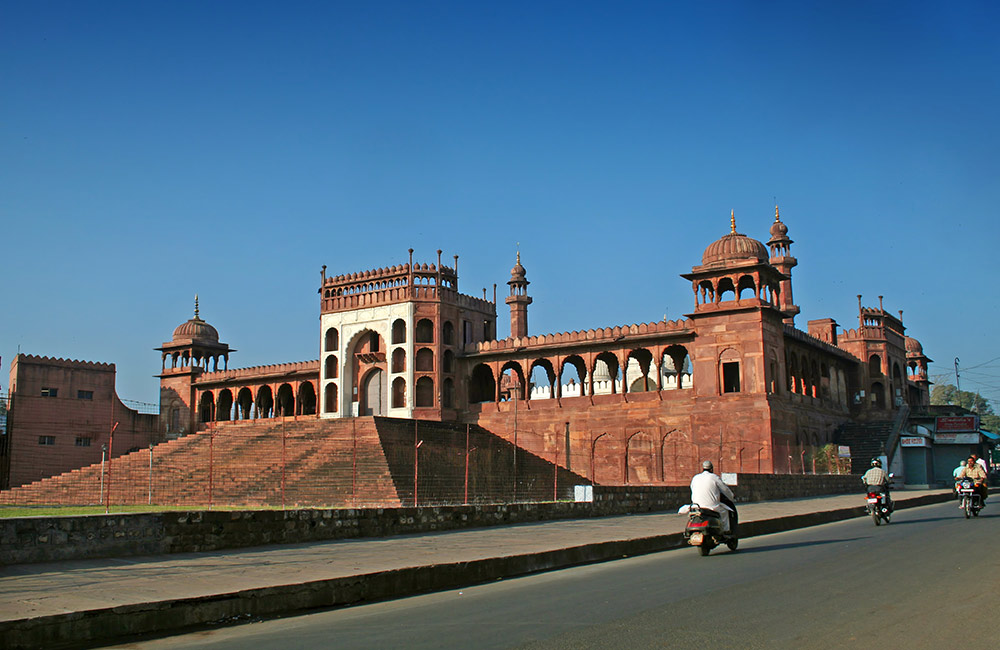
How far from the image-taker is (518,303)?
5022cm

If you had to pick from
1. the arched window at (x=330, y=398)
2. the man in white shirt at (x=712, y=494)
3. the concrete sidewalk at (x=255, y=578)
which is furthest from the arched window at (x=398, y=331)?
the man in white shirt at (x=712, y=494)

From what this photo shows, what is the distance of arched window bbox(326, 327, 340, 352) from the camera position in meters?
46.3

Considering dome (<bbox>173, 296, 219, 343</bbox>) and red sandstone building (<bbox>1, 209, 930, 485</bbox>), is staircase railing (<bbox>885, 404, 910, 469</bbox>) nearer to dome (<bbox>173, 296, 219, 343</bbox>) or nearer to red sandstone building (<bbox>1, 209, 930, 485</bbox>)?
red sandstone building (<bbox>1, 209, 930, 485</bbox>)

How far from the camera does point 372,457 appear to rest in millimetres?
27359

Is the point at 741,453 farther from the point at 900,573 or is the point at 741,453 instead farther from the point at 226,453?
the point at 900,573

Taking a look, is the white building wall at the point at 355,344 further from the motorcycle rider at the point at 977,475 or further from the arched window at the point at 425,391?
the motorcycle rider at the point at 977,475

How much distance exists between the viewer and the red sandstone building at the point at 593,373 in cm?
3703

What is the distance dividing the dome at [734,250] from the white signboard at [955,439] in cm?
1533

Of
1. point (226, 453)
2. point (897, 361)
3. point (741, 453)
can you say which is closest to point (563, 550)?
point (226, 453)

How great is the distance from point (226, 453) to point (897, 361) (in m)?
39.0

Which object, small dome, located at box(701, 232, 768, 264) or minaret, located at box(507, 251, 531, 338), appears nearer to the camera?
small dome, located at box(701, 232, 768, 264)

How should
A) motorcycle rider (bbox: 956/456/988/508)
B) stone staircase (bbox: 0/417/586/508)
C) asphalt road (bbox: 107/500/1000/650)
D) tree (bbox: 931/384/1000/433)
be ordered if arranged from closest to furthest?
asphalt road (bbox: 107/500/1000/650), motorcycle rider (bbox: 956/456/988/508), stone staircase (bbox: 0/417/586/508), tree (bbox: 931/384/1000/433)

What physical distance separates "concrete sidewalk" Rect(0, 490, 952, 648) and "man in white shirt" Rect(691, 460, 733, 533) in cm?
134

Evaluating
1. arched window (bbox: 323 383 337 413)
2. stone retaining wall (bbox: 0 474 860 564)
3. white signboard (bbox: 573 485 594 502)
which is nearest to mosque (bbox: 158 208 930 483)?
arched window (bbox: 323 383 337 413)
